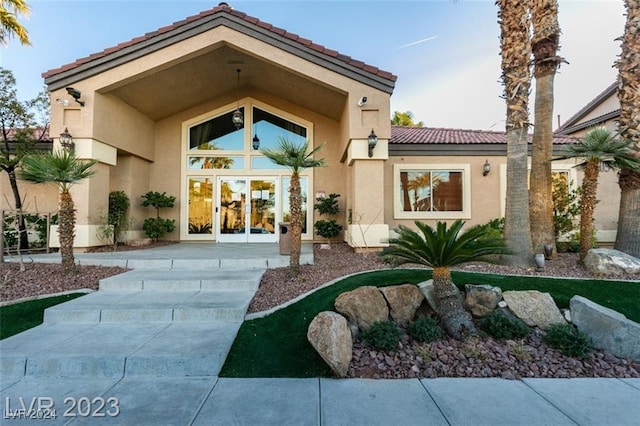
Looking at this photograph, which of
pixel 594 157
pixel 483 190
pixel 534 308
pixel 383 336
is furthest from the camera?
pixel 483 190

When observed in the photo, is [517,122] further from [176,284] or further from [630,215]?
[176,284]

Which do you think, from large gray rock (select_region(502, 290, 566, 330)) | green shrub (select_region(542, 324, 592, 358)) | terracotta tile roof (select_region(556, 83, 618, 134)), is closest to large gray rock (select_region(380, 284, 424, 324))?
large gray rock (select_region(502, 290, 566, 330))

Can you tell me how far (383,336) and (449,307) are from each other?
112 cm

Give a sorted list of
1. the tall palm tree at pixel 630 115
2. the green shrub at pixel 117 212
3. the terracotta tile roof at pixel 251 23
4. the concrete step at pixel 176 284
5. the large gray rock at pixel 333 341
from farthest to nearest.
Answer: the green shrub at pixel 117 212
the terracotta tile roof at pixel 251 23
the tall palm tree at pixel 630 115
the concrete step at pixel 176 284
the large gray rock at pixel 333 341

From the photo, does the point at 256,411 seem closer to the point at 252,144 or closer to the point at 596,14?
the point at 252,144

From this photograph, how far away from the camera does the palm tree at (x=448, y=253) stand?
412cm

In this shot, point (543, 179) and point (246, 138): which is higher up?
point (246, 138)

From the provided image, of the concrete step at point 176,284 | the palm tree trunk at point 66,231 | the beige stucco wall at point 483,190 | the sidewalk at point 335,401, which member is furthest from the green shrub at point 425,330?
the palm tree trunk at point 66,231

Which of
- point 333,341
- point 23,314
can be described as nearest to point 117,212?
point 23,314

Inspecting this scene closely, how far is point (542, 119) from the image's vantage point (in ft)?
22.9

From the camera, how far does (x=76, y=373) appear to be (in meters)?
3.50

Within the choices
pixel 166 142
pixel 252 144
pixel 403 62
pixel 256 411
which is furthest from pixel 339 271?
pixel 403 62

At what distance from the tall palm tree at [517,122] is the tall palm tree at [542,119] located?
→ 0.71 metres

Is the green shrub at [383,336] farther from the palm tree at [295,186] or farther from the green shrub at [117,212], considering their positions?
the green shrub at [117,212]
